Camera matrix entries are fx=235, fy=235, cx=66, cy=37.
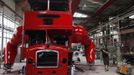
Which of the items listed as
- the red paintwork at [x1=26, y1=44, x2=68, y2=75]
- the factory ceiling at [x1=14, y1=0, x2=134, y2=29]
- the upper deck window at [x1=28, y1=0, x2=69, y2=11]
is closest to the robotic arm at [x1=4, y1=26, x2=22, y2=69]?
the upper deck window at [x1=28, y1=0, x2=69, y2=11]

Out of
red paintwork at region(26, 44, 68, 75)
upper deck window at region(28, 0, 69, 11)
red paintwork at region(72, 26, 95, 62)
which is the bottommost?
red paintwork at region(26, 44, 68, 75)

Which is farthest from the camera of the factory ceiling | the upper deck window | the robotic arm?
the factory ceiling

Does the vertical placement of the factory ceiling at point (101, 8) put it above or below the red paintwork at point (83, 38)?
above

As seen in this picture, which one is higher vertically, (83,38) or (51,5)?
(51,5)

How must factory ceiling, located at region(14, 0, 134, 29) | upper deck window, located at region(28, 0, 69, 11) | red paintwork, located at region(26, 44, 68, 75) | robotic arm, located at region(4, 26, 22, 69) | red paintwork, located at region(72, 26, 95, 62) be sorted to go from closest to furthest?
red paintwork, located at region(26, 44, 68, 75) → upper deck window, located at region(28, 0, 69, 11) → robotic arm, located at region(4, 26, 22, 69) → red paintwork, located at region(72, 26, 95, 62) → factory ceiling, located at region(14, 0, 134, 29)

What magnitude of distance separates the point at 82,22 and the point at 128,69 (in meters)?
13.1

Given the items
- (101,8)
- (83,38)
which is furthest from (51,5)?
(101,8)

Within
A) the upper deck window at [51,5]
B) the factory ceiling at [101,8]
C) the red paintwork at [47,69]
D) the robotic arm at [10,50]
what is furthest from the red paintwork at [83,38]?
the robotic arm at [10,50]

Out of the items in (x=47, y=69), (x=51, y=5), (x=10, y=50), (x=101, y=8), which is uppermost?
(x=101, y=8)

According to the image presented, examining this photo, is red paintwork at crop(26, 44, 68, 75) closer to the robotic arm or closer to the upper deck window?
the upper deck window

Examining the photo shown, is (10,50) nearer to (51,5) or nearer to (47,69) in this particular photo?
(51,5)

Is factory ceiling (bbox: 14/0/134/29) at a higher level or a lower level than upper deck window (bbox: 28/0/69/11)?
higher

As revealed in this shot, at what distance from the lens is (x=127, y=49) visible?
1566cm

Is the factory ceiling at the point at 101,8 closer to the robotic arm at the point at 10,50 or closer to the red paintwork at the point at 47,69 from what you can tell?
the robotic arm at the point at 10,50
